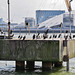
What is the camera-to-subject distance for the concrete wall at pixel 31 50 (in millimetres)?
27469

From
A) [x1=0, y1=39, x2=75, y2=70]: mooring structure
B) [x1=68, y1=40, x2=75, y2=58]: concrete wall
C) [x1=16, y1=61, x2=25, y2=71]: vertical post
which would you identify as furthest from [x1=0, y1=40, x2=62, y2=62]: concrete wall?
[x1=68, y1=40, x2=75, y2=58]: concrete wall

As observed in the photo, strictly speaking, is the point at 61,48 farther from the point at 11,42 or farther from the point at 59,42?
the point at 11,42

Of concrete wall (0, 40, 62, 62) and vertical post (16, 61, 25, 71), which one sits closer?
concrete wall (0, 40, 62, 62)

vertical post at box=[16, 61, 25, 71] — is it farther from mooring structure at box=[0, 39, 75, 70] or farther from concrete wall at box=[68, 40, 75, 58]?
concrete wall at box=[68, 40, 75, 58]

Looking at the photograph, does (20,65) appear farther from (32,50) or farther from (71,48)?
(71,48)

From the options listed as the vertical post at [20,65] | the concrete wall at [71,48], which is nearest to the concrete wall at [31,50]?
the vertical post at [20,65]

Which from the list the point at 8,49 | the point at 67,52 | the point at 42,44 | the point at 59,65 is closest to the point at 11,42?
the point at 8,49

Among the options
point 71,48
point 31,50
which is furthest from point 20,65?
point 71,48

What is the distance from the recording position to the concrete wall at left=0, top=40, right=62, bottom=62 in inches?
1081

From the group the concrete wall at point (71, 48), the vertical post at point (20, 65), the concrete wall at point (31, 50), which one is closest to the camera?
the concrete wall at point (31, 50)

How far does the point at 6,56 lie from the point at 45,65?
5.08 metres

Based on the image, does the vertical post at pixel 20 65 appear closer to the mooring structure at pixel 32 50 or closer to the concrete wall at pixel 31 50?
the mooring structure at pixel 32 50

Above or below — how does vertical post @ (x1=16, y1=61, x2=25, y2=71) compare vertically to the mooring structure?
below

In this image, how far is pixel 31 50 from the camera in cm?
2775
